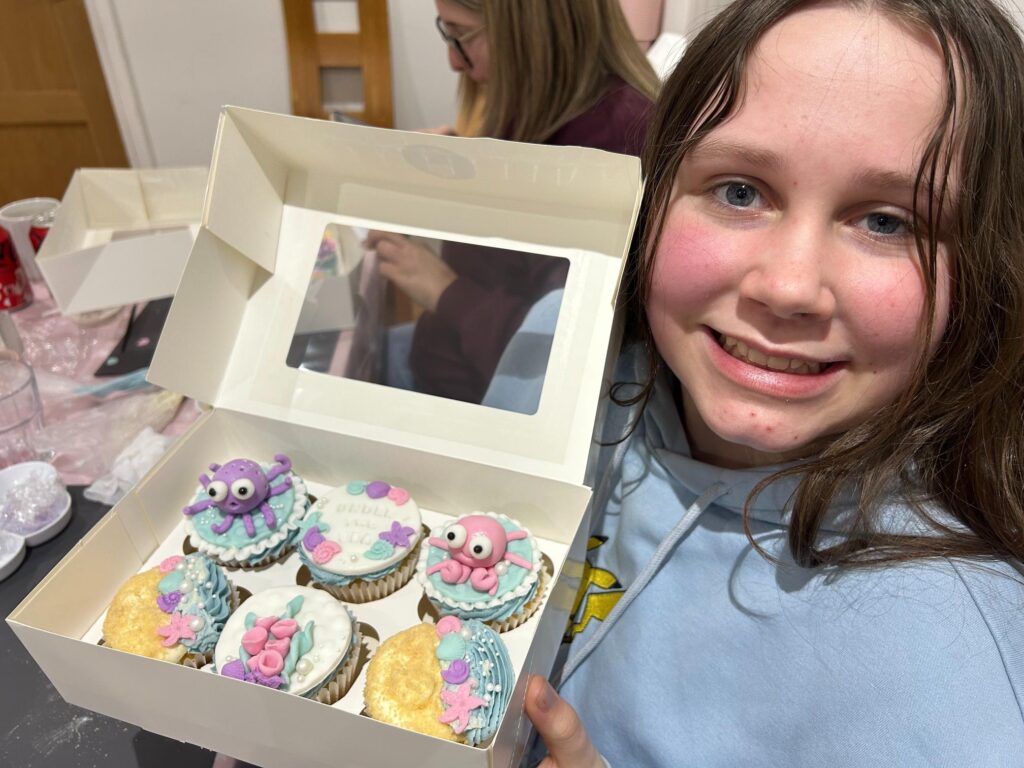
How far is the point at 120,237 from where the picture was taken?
1.45 m

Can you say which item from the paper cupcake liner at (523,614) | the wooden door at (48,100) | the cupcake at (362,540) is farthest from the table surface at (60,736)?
the wooden door at (48,100)

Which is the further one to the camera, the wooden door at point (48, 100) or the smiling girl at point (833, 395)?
the wooden door at point (48, 100)

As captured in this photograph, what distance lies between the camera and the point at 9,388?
1.08 meters

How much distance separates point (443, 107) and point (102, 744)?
2.56 meters

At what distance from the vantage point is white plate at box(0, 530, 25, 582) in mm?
876

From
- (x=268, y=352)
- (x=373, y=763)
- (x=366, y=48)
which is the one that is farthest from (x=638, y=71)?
(x=373, y=763)

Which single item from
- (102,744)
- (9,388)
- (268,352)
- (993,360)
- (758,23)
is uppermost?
(758,23)

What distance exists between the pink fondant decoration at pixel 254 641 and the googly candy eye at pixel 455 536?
0.19 m

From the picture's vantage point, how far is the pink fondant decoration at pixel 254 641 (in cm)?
67

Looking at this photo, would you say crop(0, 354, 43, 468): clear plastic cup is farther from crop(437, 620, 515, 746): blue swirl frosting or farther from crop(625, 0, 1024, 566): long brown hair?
crop(625, 0, 1024, 566): long brown hair

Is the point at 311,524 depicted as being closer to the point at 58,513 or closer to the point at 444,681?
the point at 444,681

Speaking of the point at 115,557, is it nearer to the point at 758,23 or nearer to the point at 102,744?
the point at 102,744

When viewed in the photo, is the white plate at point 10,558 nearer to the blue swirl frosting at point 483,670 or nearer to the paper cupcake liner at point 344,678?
the paper cupcake liner at point 344,678

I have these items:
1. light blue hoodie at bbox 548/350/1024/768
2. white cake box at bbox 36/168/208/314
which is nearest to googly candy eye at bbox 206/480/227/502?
light blue hoodie at bbox 548/350/1024/768
